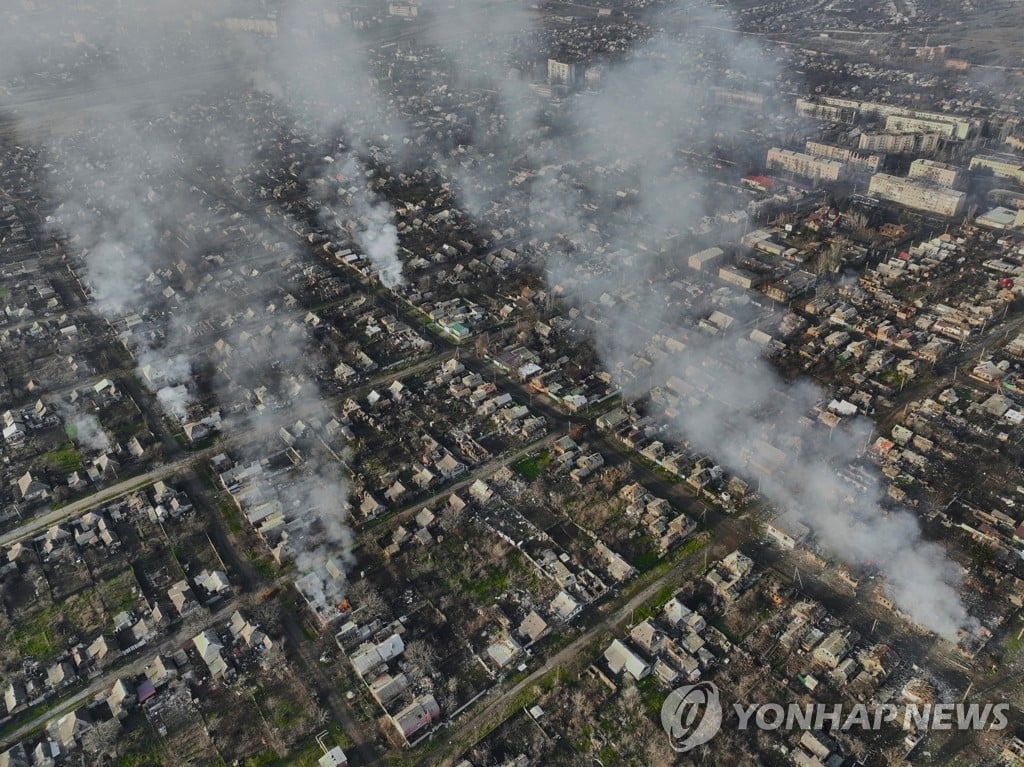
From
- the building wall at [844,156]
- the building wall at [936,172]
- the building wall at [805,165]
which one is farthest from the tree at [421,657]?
the building wall at [844,156]

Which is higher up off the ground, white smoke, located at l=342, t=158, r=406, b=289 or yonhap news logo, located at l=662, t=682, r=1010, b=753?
yonhap news logo, located at l=662, t=682, r=1010, b=753

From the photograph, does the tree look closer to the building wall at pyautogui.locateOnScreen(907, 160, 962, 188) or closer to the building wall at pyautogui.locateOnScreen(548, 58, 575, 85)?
the building wall at pyautogui.locateOnScreen(907, 160, 962, 188)

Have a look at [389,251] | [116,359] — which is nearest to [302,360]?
[116,359]

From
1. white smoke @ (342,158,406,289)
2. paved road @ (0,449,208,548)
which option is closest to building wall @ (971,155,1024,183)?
white smoke @ (342,158,406,289)

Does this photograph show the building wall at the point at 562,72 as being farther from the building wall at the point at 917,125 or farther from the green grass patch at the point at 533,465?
the green grass patch at the point at 533,465

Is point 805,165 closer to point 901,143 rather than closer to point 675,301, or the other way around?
point 901,143

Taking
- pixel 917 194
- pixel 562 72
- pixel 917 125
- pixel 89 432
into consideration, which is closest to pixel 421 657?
pixel 89 432

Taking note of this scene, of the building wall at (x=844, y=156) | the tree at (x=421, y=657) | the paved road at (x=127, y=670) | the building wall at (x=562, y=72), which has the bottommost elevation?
the building wall at (x=562, y=72)
